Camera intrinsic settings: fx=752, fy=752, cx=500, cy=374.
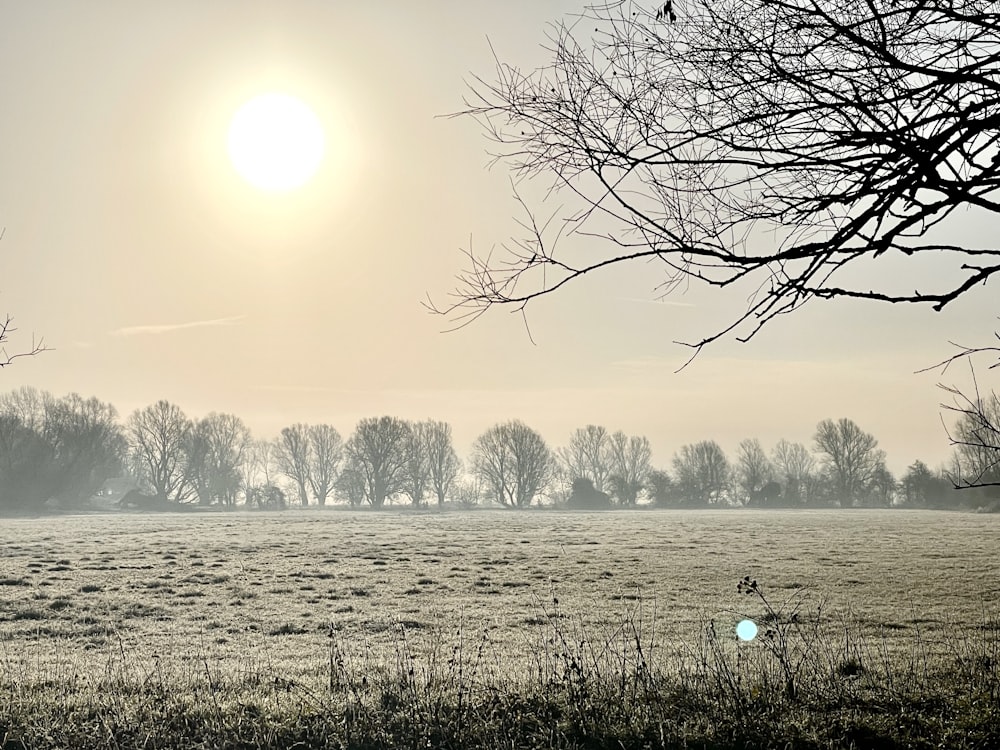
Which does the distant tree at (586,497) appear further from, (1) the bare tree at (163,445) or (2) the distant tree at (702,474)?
(1) the bare tree at (163,445)

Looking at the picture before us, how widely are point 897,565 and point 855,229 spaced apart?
23431mm

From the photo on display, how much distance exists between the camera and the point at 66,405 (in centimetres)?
8981

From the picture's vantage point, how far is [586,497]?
316 feet

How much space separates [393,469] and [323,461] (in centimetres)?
1648

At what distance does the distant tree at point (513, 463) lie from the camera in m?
107

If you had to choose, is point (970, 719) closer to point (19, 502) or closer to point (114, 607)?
point (114, 607)

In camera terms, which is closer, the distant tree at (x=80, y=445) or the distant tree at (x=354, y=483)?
the distant tree at (x=80, y=445)

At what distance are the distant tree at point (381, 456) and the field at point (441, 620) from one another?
67825 mm

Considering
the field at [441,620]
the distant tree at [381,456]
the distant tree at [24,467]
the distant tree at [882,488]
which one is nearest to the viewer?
the field at [441,620]

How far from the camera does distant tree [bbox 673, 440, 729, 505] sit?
102188mm

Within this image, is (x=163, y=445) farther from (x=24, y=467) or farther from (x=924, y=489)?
(x=924, y=489)

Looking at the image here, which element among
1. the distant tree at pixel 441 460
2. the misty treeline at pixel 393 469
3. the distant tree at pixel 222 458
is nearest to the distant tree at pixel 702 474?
the misty treeline at pixel 393 469

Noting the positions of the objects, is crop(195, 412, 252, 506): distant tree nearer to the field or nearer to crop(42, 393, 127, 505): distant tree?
crop(42, 393, 127, 505): distant tree

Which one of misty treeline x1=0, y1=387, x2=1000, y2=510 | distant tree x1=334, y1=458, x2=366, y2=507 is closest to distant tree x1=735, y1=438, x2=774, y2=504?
misty treeline x1=0, y1=387, x2=1000, y2=510
